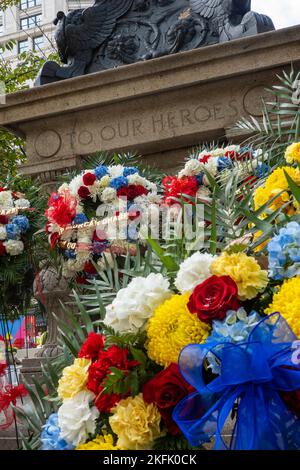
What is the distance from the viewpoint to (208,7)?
663cm

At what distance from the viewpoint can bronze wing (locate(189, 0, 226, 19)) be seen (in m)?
6.51

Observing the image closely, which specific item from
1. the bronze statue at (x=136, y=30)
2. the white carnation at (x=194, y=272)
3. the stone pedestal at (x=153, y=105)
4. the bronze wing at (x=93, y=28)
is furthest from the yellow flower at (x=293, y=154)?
the bronze wing at (x=93, y=28)

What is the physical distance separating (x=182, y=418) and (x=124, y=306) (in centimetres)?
34

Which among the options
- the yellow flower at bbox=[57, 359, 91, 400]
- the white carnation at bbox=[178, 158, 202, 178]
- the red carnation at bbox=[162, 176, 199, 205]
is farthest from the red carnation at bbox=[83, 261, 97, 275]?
the yellow flower at bbox=[57, 359, 91, 400]

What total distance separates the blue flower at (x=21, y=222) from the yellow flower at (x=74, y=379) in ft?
9.38

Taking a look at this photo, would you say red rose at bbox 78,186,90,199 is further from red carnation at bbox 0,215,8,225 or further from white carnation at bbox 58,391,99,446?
white carnation at bbox 58,391,99,446

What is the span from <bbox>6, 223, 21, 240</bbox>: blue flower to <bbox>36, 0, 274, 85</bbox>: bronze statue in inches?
112

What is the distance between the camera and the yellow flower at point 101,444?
1526mm

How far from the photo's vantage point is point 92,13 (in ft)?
23.4

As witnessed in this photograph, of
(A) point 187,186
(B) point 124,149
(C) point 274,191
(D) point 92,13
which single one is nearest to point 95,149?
(B) point 124,149

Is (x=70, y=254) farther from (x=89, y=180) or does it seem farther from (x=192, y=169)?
(x=192, y=169)

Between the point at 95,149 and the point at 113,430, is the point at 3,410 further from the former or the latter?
the point at 95,149

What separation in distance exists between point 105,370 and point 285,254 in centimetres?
55

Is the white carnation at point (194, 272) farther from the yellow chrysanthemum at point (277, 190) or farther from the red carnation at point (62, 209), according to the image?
the red carnation at point (62, 209)
